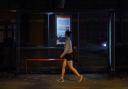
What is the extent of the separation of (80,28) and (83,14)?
609mm

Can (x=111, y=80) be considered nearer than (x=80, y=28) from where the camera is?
Yes

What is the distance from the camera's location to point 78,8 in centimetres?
1772

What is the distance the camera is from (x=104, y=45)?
59.5 ft

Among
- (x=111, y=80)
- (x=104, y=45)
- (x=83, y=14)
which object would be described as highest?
(x=83, y=14)

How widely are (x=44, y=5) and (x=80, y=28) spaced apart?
1819mm

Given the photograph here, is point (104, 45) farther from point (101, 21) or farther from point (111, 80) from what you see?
point (111, 80)

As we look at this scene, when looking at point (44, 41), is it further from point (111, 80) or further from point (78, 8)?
point (111, 80)

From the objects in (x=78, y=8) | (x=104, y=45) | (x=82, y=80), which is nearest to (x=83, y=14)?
(x=78, y=8)

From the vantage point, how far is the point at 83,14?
58.9 ft

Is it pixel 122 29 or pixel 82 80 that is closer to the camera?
pixel 82 80

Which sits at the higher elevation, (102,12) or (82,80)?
(102,12)

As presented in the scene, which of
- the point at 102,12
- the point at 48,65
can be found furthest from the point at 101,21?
the point at 48,65

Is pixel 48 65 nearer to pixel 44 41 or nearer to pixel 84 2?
pixel 44 41

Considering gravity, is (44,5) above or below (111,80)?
above
